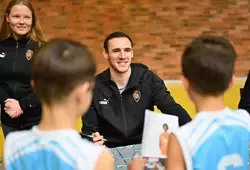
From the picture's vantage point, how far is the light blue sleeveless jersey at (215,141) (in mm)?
1269

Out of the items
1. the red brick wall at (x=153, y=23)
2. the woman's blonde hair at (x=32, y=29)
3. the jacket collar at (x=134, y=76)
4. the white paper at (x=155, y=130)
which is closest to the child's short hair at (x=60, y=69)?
the white paper at (x=155, y=130)

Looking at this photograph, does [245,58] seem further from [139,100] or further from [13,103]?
[13,103]

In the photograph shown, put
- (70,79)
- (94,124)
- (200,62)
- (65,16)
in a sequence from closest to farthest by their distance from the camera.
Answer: (70,79) → (200,62) → (94,124) → (65,16)

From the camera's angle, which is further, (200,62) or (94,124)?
(94,124)

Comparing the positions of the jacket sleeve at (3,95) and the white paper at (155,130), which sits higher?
the jacket sleeve at (3,95)

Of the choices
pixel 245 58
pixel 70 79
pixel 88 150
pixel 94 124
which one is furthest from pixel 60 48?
pixel 245 58

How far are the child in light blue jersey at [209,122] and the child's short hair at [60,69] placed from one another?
34cm

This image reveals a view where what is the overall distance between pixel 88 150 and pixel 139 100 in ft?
4.93

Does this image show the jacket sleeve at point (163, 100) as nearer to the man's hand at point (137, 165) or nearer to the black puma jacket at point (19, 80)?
the black puma jacket at point (19, 80)

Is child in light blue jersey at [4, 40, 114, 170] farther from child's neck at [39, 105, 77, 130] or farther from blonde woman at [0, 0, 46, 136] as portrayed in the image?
blonde woman at [0, 0, 46, 136]

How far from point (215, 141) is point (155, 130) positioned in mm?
533

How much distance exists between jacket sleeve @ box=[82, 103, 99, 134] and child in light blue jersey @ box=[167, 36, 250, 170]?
1.28 meters

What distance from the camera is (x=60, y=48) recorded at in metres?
1.21

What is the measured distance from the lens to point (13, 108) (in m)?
2.66
